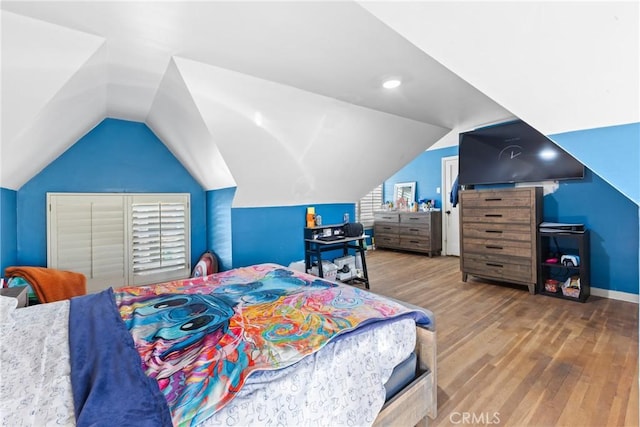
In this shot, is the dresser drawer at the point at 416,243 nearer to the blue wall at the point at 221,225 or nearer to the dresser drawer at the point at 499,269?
the dresser drawer at the point at 499,269

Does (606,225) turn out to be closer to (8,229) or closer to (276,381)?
(276,381)

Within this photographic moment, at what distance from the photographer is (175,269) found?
11.7 ft

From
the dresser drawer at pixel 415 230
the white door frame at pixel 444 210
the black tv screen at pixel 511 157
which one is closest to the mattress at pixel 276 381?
the black tv screen at pixel 511 157

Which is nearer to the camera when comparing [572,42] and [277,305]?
[572,42]

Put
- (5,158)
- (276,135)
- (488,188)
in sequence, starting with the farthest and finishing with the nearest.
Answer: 1. (488,188)
2. (276,135)
3. (5,158)

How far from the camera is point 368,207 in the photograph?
6.80 metres

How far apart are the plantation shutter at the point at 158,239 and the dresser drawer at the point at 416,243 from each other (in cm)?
430

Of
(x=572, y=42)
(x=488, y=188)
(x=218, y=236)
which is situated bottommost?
(x=218, y=236)

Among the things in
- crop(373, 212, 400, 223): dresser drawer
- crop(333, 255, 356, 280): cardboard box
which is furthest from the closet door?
crop(373, 212, 400, 223): dresser drawer

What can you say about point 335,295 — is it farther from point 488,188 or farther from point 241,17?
point 488,188

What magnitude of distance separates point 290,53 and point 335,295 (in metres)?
1.62

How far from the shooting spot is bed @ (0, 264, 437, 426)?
36.3 inches

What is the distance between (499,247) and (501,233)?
187mm

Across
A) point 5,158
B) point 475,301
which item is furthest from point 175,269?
point 475,301
